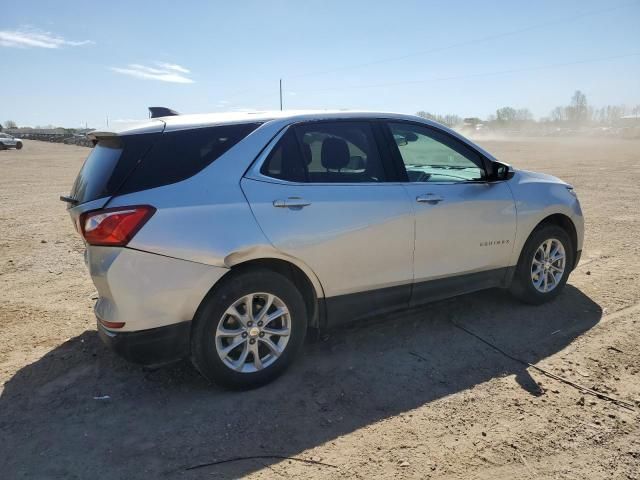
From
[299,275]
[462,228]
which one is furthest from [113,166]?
[462,228]

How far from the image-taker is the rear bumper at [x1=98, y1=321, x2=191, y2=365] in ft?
9.94

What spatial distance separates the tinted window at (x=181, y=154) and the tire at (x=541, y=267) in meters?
2.86

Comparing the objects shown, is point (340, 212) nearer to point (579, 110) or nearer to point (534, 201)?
point (534, 201)

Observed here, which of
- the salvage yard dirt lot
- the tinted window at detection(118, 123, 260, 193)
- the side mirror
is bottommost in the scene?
the salvage yard dirt lot

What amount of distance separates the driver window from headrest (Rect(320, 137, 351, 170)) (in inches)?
19.7

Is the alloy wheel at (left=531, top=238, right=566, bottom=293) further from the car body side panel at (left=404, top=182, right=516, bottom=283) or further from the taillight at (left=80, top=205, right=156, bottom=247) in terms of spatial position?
the taillight at (left=80, top=205, right=156, bottom=247)

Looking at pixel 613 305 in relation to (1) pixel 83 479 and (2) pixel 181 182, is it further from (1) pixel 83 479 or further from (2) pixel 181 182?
(1) pixel 83 479

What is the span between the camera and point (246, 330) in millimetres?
3295

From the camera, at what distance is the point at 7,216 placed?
31.4 ft

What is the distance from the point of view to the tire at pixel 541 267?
4.64 meters

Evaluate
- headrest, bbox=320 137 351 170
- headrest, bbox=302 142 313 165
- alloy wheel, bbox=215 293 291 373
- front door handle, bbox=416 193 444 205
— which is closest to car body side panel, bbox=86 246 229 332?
alloy wheel, bbox=215 293 291 373

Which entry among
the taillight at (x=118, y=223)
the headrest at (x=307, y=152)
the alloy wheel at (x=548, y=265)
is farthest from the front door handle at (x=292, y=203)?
the alloy wheel at (x=548, y=265)

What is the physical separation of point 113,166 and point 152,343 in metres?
1.12

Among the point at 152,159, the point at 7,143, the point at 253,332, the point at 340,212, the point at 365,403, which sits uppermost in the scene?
the point at 7,143
